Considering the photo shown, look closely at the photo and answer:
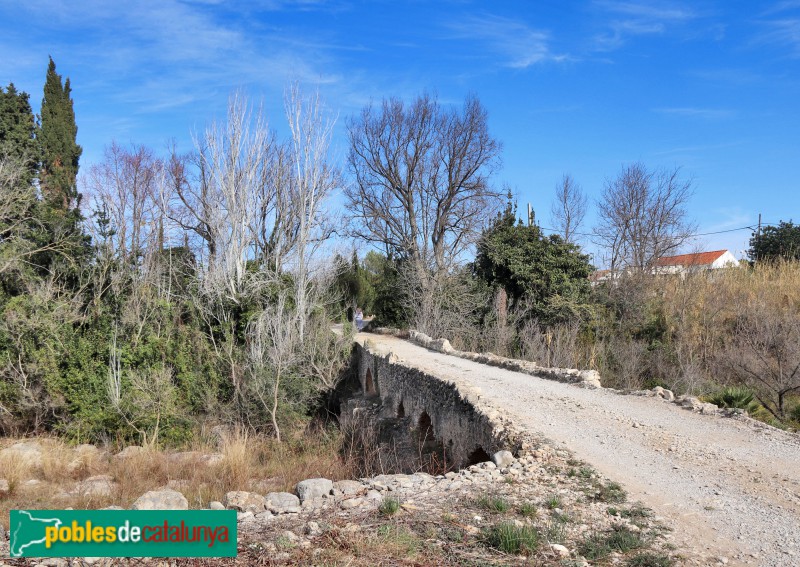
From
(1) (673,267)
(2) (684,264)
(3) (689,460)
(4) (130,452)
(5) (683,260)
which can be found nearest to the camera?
(3) (689,460)

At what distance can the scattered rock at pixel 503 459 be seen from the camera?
23.5ft

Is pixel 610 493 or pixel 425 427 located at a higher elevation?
pixel 610 493

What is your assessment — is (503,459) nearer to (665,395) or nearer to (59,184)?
(665,395)

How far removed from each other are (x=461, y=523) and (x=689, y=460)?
3.16 m

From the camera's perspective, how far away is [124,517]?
13.5 ft

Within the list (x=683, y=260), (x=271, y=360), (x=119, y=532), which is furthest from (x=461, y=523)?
(x=683, y=260)

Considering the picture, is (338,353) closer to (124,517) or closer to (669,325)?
(669,325)

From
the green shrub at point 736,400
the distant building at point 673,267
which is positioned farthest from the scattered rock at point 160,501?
the distant building at point 673,267

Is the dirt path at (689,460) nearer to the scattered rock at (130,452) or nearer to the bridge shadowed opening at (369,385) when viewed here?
the bridge shadowed opening at (369,385)

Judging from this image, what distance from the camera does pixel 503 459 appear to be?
23.7ft

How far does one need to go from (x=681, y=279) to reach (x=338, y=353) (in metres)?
13.3

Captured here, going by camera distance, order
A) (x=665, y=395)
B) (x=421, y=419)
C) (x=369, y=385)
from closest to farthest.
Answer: (x=665, y=395) < (x=421, y=419) < (x=369, y=385)

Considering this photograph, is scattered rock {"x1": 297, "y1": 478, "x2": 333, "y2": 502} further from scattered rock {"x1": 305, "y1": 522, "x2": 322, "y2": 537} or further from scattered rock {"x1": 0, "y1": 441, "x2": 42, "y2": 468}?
scattered rock {"x1": 0, "y1": 441, "x2": 42, "y2": 468}

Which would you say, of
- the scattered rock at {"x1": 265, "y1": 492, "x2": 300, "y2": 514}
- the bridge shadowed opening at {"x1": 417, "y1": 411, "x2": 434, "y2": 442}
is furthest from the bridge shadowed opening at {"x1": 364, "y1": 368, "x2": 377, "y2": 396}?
the scattered rock at {"x1": 265, "y1": 492, "x2": 300, "y2": 514}
